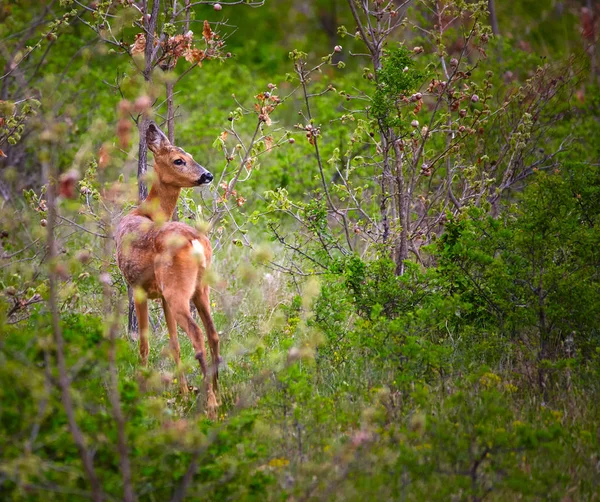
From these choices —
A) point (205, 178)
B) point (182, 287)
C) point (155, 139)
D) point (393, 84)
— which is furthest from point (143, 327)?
point (393, 84)

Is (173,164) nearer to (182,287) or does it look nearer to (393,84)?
(182,287)

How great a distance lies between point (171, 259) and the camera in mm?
5941

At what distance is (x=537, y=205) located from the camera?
6312 mm

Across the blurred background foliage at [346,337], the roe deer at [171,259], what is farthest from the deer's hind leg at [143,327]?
the blurred background foliage at [346,337]

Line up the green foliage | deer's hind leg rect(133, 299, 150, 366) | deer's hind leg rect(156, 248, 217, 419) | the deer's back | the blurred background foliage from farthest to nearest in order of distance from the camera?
the green foliage, deer's hind leg rect(133, 299, 150, 366), the deer's back, deer's hind leg rect(156, 248, 217, 419), the blurred background foliage

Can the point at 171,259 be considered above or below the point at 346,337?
above

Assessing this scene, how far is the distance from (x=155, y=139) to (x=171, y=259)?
1.70m

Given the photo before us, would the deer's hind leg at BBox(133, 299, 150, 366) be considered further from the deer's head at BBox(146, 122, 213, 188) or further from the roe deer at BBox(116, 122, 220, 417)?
the deer's head at BBox(146, 122, 213, 188)

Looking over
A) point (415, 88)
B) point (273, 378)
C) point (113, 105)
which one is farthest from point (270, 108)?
point (113, 105)

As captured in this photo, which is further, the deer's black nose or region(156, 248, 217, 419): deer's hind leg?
the deer's black nose

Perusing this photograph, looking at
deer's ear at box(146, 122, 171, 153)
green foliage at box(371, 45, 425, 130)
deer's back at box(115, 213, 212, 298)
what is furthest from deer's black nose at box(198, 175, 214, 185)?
green foliage at box(371, 45, 425, 130)

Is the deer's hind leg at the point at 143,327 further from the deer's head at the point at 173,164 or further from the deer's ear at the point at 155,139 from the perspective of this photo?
the deer's ear at the point at 155,139

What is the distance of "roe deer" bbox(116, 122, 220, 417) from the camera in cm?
588

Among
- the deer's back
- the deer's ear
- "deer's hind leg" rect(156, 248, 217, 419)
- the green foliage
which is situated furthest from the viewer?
the deer's ear
